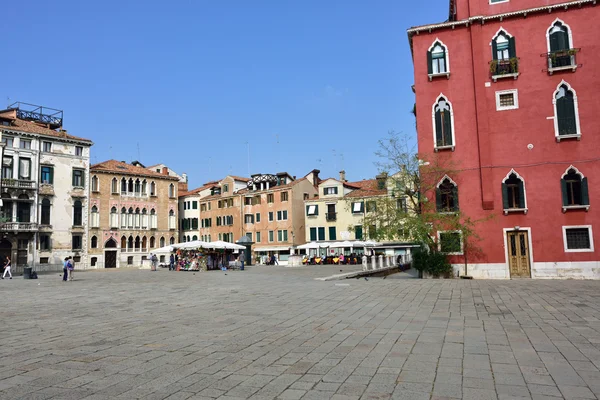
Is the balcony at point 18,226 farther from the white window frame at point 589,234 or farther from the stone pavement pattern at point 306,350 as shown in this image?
the white window frame at point 589,234

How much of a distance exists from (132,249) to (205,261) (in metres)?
22.3

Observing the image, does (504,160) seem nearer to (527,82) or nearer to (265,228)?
(527,82)

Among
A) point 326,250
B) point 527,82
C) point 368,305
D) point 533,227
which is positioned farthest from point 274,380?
point 326,250

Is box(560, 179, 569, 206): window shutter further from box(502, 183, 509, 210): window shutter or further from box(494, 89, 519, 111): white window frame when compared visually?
box(494, 89, 519, 111): white window frame

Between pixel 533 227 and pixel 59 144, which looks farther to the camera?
pixel 59 144

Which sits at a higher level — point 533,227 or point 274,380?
point 533,227

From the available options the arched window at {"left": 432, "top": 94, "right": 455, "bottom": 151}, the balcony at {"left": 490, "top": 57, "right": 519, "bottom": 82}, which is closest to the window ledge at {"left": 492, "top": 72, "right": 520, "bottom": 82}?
the balcony at {"left": 490, "top": 57, "right": 519, "bottom": 82}

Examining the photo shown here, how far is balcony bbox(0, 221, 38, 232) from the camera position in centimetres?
4394

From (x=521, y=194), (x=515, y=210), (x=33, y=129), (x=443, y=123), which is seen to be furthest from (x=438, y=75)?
(x=33, y=129)

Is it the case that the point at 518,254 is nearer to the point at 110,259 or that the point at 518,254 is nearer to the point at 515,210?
the point at 515,210

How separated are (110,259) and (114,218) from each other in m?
4.91

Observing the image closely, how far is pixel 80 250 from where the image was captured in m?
50.8

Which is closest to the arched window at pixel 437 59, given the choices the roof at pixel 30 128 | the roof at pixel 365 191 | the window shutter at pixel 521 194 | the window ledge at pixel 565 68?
the window ledge at pixel 565 68

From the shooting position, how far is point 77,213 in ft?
168
